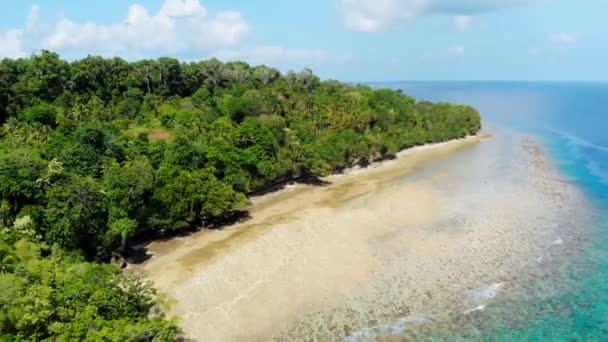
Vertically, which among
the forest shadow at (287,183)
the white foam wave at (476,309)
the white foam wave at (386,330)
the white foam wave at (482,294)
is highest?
the forest shadow at (287,183)

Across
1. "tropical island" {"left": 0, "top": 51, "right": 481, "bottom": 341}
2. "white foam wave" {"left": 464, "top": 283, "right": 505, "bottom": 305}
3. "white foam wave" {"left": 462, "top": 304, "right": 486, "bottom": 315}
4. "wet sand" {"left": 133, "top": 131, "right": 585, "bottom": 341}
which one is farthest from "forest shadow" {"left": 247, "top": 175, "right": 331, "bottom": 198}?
"white foam wave" {"left": 462, "top": 304, "right": 486, "bottom": 315}

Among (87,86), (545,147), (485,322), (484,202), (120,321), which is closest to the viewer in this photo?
(120,321)

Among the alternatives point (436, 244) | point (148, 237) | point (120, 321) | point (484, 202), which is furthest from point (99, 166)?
point (484, 202)

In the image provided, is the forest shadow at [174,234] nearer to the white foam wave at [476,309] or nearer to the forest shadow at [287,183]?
the forest shadow at [287,183]

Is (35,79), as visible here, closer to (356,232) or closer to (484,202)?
(356,232)

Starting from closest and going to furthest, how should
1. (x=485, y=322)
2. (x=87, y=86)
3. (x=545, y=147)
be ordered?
(x=485, y=322) < (x=87, y=86) < (x=545, y=147)

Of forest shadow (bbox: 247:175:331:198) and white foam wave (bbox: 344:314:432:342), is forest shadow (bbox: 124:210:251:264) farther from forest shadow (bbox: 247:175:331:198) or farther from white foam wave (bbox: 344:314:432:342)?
white foam wave (bbox: 344:314:432:342)

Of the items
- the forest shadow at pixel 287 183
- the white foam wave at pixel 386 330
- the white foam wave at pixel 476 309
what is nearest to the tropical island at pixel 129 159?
the forest shadow at pixel 287 183

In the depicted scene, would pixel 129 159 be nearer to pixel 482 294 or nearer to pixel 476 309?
pixel 476 309
